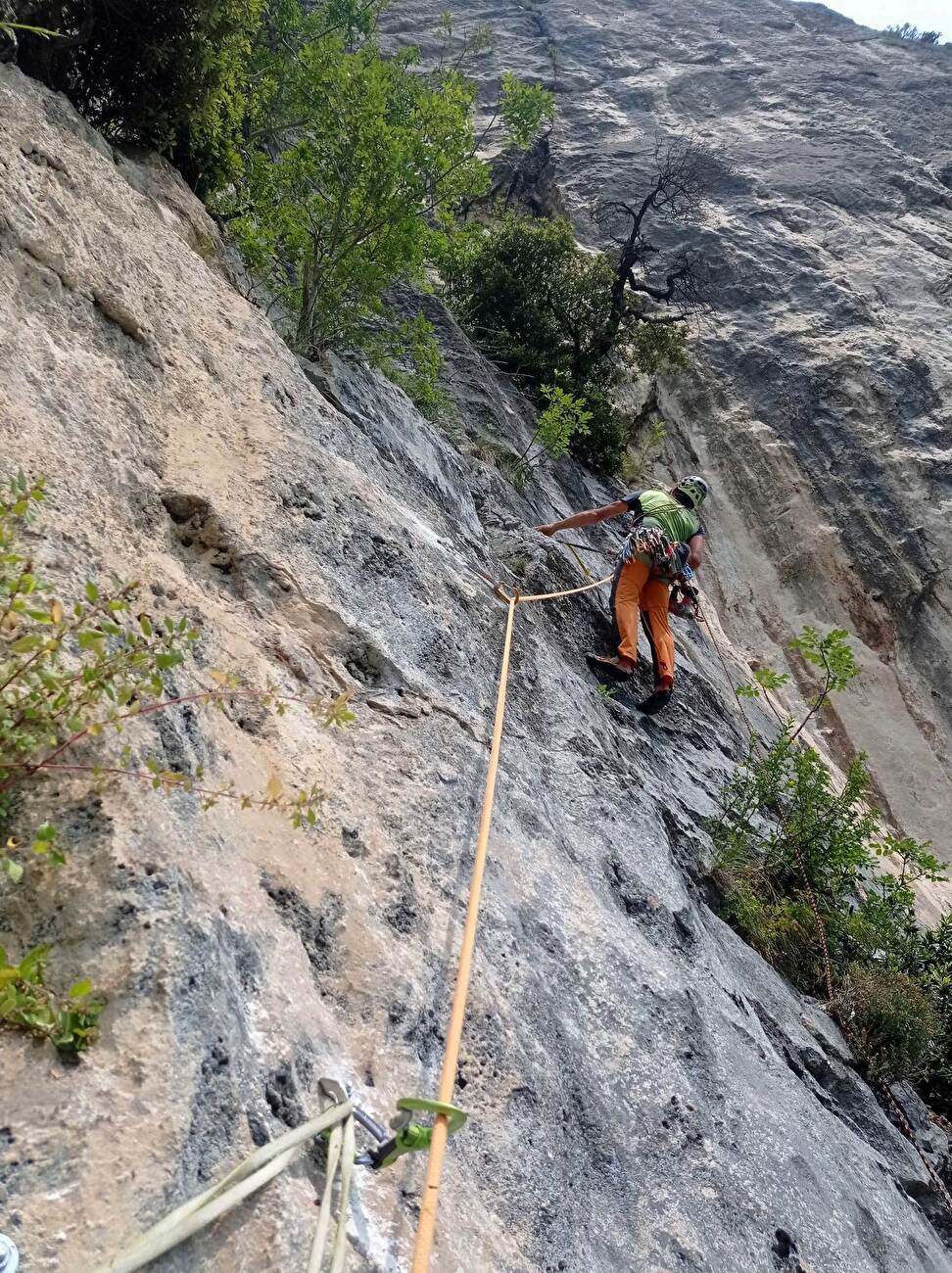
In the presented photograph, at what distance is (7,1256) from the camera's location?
1318 mm

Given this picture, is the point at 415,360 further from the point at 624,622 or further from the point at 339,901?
the point at 339,901

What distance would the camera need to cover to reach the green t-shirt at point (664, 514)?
7184 millimetres

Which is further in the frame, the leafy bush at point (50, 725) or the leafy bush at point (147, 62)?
the leafy bush at point (147, 62)

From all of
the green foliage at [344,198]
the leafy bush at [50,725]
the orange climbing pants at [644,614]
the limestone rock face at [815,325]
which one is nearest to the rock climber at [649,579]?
the orange climbing pants at [644,614]

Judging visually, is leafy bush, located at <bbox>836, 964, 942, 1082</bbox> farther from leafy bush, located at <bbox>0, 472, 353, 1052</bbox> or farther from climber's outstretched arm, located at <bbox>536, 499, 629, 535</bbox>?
leafy bush, located at <bbox>0, 472, 353, 1052</bbox>

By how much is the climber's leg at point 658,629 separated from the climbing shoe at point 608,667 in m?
0.27

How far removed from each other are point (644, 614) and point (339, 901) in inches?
183

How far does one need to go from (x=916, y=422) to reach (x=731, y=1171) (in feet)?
45.4

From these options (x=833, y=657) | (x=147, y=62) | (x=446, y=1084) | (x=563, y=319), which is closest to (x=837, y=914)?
(x=833, y=657)

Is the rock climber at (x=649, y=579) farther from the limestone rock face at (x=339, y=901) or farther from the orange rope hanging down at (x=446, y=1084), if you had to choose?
the orange rope hanging down at (x=446, y=1084)

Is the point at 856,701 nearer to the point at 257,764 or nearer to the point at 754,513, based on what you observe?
the point at 754,513

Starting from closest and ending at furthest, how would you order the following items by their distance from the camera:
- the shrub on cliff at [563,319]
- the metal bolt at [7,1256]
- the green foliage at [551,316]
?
the metal bolt at [7,1256], the shrub on cliff at [563,319], the green foliage at [551,316]

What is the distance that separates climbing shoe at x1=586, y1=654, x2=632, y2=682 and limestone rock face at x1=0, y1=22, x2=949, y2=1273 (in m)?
0.60

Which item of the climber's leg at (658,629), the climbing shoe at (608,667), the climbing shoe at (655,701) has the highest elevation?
the climber's leg at (658,629)
